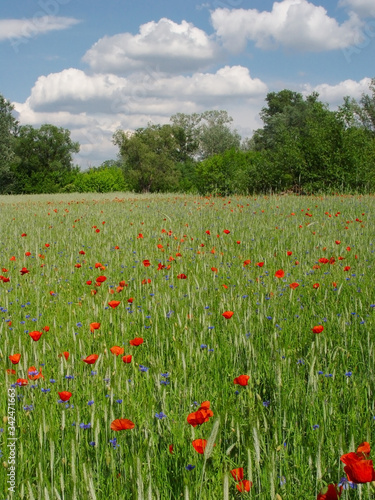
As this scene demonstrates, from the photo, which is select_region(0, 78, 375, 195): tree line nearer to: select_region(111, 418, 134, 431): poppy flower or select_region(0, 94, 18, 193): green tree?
select_region(0, 94, 18, 193): green tree

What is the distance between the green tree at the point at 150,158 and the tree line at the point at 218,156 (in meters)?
0.09

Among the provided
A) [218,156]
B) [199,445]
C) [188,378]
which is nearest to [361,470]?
[199,445]

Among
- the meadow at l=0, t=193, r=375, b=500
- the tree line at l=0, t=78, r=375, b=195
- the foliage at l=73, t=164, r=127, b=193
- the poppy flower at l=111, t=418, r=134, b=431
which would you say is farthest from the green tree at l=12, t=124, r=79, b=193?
the poppy flower at l=111, t=418, r=134, b=431

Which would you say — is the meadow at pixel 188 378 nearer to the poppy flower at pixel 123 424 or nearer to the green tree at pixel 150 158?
the poppy flower at pixel 123 424

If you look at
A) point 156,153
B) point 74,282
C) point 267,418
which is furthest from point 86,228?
point 156,153

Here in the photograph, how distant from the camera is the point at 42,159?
57.5 m

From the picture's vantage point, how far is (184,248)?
610 cm

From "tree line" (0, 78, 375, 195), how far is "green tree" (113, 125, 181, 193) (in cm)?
9

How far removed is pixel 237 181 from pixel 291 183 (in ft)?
11.4

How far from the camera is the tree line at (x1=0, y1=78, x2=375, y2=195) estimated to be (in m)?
20.5

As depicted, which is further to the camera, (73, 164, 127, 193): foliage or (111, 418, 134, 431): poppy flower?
(73, 164, 127, 193): foliage

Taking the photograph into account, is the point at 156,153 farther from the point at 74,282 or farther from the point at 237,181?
the point at 74,282

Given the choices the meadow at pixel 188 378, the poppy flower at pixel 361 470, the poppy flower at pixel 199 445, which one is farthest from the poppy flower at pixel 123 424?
the poppy flower at pixel 361 470

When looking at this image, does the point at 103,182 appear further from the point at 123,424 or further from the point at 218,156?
the point at 123,424
